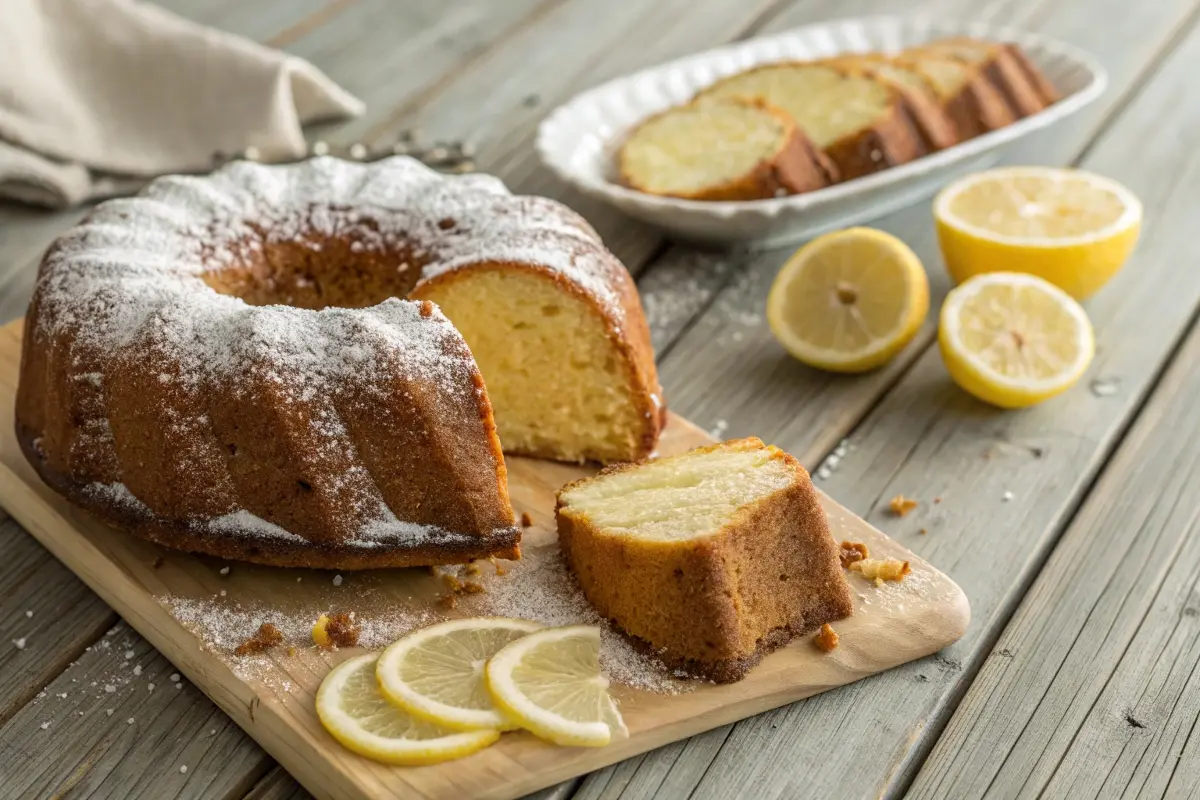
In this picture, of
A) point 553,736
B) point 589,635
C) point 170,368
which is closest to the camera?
point 553,736

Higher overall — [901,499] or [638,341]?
[638,341]

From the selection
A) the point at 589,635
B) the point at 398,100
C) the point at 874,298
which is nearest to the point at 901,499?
the point at 874,298

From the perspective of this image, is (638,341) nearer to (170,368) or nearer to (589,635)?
(589,635)

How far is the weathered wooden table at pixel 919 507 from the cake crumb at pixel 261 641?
126 mm

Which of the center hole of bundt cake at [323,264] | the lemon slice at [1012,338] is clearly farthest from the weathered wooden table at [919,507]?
the center hole of bundt cake at [323,264]

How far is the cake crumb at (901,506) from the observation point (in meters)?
2.69

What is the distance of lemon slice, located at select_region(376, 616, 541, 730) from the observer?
205 cm

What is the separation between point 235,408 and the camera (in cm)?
233

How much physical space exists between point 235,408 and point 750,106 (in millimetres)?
1807

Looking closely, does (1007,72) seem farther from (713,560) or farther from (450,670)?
(450,670)

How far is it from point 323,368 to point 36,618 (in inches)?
A: 28.8

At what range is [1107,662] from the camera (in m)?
2.32

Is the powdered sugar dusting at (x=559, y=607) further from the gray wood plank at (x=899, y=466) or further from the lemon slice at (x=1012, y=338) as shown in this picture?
the lemon slice at (x=1012, y=338)

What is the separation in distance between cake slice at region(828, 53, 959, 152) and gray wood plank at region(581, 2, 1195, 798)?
210mm
